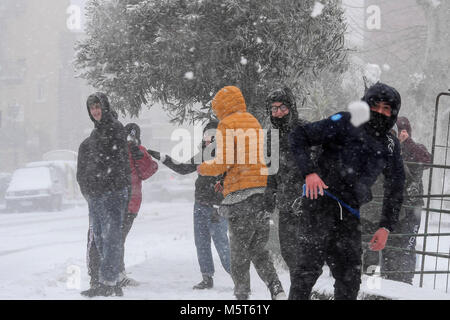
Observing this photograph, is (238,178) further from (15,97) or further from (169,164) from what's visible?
(15,97)

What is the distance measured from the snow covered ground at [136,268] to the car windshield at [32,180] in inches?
226

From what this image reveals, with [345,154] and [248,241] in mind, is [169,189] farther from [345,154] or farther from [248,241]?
[345,154]

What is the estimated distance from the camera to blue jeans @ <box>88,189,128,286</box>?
18.9ft

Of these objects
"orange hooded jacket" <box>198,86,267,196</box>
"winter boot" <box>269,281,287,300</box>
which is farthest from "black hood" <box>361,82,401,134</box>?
"winter boot" <box>269,281,287,300</box>

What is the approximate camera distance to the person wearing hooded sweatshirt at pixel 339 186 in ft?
12.5

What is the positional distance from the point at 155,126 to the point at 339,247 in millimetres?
45742

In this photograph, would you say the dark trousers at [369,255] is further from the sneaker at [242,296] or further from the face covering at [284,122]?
the sneaker at [242,296]

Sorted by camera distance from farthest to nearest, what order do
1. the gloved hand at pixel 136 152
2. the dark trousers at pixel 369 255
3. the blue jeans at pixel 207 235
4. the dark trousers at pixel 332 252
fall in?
the blue jeans at pixel 207 235, the gloved hand at pixel 136 152, the dark trousers at pixel 369 255, the dark trousers at pixel 332 252

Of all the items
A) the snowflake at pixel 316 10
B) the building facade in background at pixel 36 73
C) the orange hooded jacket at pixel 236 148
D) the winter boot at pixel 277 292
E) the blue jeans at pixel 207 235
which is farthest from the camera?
the building facade in background at pixel 36 73

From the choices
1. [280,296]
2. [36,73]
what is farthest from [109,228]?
[36,73]

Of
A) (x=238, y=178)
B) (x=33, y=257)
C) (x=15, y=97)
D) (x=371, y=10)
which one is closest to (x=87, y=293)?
(x=238, y=178)

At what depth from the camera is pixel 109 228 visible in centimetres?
579

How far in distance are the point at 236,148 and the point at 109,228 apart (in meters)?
1.84

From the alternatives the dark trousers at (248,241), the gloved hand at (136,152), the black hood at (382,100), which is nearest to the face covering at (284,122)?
the dark trousers at (248,241)
